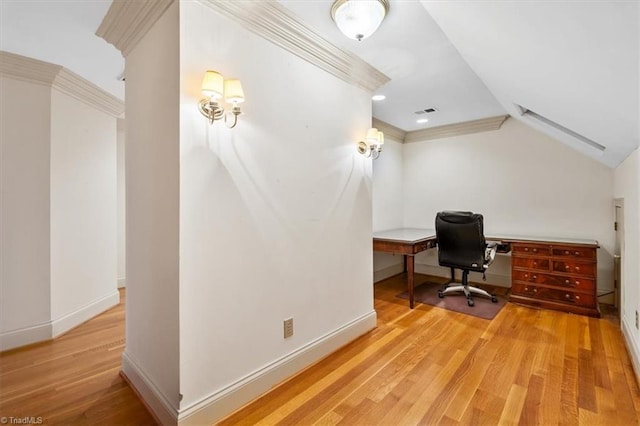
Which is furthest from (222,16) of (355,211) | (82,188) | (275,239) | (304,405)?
(82,188)

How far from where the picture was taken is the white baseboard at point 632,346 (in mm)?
1915

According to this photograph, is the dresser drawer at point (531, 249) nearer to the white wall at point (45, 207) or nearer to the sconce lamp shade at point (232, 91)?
the sconce lamp shade at point (232, 91)

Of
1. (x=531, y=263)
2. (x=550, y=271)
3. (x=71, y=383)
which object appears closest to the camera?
(x=71, y=383)

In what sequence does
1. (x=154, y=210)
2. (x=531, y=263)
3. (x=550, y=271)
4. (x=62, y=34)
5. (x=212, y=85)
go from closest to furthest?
(x=212, y=85), (x=154, y=210), (x=62, y=34), (x=550, y=271), (x=531, y=263)

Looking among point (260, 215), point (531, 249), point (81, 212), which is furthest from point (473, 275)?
point (81, 212)

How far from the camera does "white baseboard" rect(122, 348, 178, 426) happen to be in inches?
57.7

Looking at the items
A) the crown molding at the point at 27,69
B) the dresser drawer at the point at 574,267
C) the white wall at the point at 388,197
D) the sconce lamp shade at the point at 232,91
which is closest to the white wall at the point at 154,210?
the sconce lamp shade at the point at 232,91

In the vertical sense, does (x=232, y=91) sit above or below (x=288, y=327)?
above

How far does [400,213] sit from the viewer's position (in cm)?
493

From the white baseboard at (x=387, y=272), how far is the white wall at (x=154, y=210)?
315 centimetres

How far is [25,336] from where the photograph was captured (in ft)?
8.00

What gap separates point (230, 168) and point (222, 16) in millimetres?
859

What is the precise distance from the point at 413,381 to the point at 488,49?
7.43 ft

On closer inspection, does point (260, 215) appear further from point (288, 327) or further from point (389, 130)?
point (389, 130)
